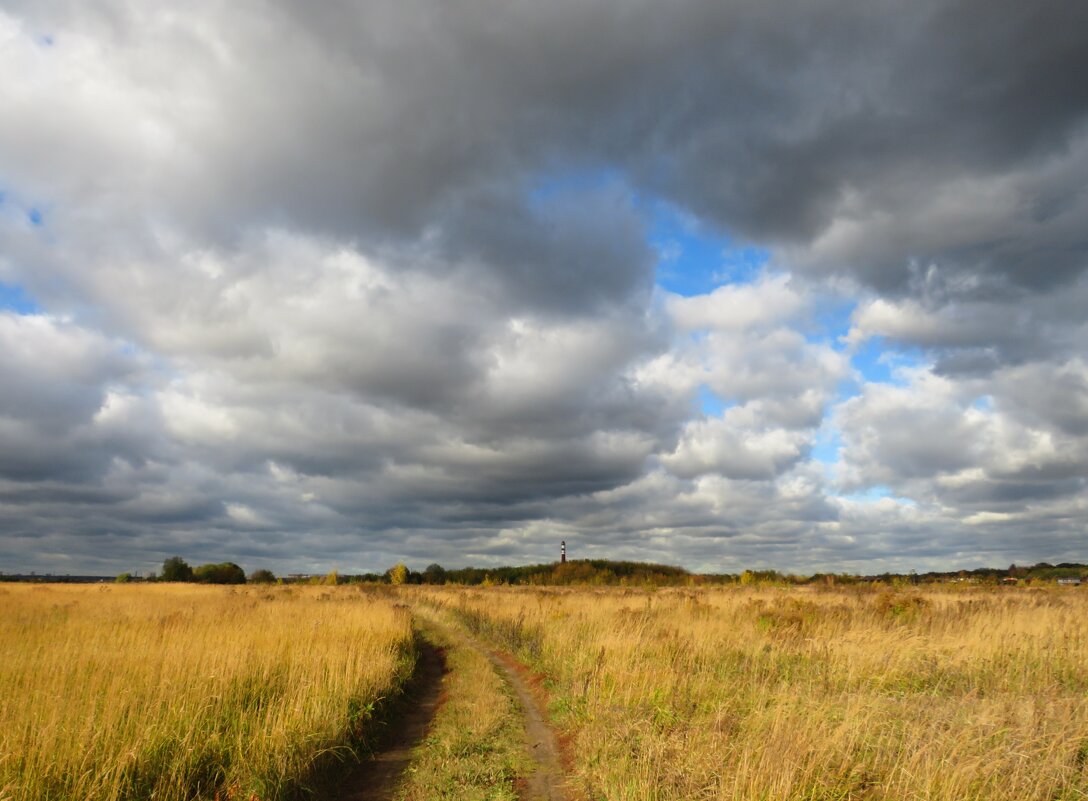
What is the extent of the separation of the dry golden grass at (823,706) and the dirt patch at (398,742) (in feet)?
9.17

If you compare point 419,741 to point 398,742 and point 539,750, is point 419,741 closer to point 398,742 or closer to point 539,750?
point 398,742

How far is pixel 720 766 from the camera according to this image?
6.86 m

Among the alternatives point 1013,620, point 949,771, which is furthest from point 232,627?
point 1013,620

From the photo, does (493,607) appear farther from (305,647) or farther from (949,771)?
(949,771)

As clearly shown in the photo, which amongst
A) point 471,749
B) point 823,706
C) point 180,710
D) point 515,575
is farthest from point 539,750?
point 515,575

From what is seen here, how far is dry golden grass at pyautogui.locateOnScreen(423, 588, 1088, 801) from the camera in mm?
6352

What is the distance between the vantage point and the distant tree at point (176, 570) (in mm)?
114625

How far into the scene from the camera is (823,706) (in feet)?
28.3

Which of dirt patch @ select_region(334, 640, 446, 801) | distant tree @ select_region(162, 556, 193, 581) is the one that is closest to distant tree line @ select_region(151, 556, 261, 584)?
distant tree @ select_region(162, 556, 193, 581)

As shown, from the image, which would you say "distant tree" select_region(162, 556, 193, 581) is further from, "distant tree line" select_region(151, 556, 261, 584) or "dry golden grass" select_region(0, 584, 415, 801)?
"dry golden grass" select_region(0, 584, 415, 801)

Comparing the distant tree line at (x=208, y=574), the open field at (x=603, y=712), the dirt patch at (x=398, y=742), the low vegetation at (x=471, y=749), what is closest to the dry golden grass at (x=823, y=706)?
the open field at (x=603, y=712)

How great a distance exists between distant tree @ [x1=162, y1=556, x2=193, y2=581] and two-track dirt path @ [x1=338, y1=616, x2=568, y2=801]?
12016cm

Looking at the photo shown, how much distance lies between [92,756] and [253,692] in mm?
3924

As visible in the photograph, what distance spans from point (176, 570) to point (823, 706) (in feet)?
440
